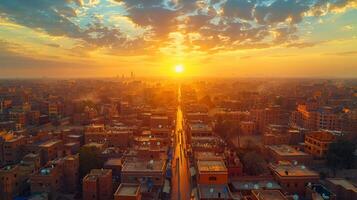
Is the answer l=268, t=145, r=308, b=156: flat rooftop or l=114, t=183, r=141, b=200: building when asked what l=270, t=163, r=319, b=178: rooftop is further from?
l=114, t=183, r=141, b=200: building

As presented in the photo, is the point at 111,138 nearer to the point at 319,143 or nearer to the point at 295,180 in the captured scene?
the point at 295,180

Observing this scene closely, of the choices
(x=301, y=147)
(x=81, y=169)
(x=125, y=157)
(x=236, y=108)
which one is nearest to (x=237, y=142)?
(x=301, y=147)

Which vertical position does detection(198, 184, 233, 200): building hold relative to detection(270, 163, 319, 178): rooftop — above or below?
below

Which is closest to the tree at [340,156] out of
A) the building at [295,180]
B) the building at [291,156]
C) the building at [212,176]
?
the building at [291,156]

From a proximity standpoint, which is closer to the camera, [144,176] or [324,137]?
[144,176]

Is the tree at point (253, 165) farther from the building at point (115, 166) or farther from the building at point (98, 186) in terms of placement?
the building at point (98, 186)

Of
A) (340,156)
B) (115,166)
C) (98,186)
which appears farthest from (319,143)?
(98,186)

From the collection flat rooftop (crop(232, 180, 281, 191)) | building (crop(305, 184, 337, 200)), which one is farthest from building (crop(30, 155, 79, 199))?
building (crop(305, 184, 337, 200))

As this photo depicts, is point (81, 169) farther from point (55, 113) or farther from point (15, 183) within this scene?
point (55, 113)
